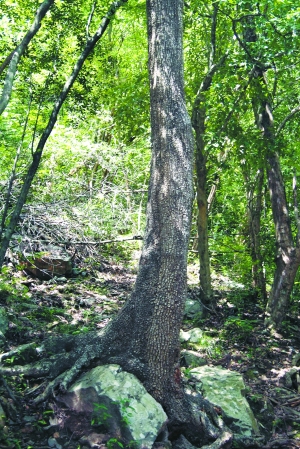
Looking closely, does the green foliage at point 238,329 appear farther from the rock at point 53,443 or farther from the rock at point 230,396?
the rock at point 53,443

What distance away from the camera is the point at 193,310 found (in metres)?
9.54

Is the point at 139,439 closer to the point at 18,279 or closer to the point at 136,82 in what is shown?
the point at 18,279

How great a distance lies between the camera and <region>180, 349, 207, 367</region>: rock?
263 inches

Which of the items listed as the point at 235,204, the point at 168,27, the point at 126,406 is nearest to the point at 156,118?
the point at 168,27

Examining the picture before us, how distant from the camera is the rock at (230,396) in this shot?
195 inches

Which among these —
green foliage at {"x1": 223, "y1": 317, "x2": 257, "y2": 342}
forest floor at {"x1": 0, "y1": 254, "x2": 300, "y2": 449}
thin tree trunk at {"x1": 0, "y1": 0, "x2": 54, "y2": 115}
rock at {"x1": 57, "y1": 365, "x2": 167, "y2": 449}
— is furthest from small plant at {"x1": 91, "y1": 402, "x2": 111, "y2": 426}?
green foliage at {"x1": 223, "y1": 317, "x2": 257, "y2": 342}

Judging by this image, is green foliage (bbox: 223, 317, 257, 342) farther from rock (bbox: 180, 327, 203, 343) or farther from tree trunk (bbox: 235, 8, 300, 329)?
rock (bbox: 180, 327, 203, 343)

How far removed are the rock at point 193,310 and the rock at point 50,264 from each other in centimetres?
288

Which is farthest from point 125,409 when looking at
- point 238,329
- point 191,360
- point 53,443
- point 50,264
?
point 50,264

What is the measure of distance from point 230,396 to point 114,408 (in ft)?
6.23

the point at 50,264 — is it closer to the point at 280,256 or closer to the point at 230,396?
the point at 280,256

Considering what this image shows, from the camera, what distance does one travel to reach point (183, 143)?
462 centimetres

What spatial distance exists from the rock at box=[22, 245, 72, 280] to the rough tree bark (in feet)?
14.4

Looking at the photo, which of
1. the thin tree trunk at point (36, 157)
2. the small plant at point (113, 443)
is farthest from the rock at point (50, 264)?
the small plant at point (113, 443)
